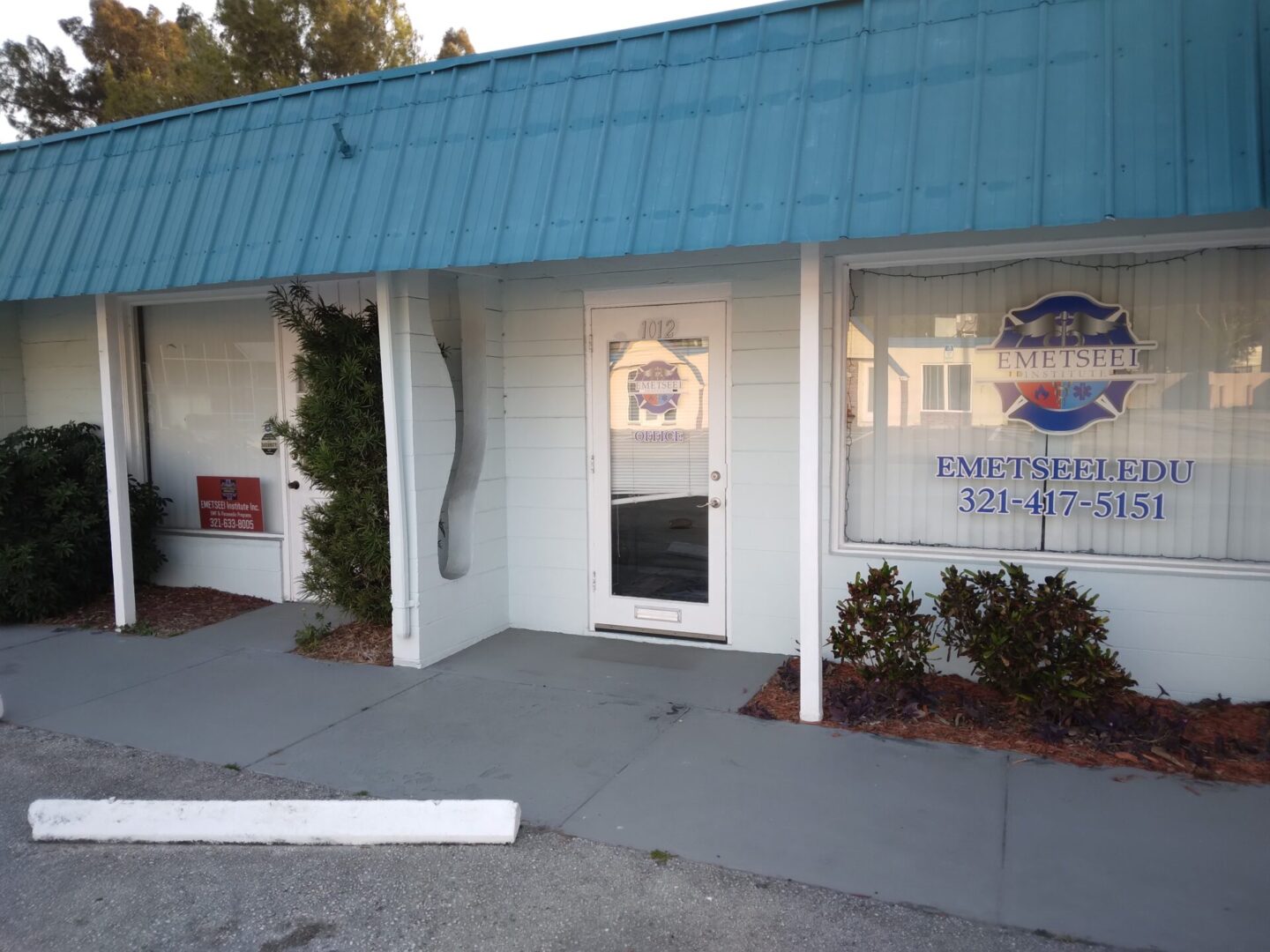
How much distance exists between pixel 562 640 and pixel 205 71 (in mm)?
13647

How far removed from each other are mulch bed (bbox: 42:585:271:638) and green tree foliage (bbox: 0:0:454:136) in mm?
10749

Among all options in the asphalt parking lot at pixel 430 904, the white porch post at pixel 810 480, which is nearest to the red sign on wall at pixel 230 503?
the asphalt parking lot at pixel 430 904

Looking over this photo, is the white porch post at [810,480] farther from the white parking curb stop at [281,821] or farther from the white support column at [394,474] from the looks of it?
the white support column at [394,474]

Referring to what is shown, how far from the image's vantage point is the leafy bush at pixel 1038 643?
4492 mm

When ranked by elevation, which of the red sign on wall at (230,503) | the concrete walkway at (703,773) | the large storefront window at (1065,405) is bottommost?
the concrete walkway at (703,773)

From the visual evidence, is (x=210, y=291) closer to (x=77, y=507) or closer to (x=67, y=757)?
(x=77, y=507)

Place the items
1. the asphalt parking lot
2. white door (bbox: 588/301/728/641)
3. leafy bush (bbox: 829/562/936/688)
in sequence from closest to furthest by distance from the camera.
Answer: the asphalt parking lot → leafy bush (bbox: 829/562/936/688) → white door (bbox: 588/301/728/641)

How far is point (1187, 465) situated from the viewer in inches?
200

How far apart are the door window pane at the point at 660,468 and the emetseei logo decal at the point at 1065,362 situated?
6.09 ft

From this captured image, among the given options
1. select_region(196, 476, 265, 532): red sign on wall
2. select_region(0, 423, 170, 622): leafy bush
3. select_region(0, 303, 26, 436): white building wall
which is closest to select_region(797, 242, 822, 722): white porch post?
select_region(196, 476, 265, 532): red sign on wall

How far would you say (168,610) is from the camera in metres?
7.57

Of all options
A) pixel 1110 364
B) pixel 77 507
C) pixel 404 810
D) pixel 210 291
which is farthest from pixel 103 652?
pixel 1110 364

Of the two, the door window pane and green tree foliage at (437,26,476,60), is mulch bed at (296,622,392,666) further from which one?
green tree foliage at (437,26,476,60)

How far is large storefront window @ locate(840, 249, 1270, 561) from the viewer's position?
5.00m
